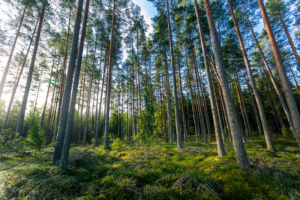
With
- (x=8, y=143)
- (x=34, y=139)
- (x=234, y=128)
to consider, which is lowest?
(x=8, y=143)

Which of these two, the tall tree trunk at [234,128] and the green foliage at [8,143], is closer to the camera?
the tall tree trunk at [234,128]

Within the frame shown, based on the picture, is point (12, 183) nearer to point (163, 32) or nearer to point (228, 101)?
point (228, 101)

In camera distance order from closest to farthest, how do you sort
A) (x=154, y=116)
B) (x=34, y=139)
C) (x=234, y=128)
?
1. (x=234, y=128)
2. (x=34, y=139)
3. (x=154, y=116)

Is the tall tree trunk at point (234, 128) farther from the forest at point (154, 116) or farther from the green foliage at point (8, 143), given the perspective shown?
the green foliage at point (8, 143)

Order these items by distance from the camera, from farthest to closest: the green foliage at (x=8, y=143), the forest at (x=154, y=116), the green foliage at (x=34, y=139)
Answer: the green foliage at (x=34, y=139) < the green foliage at (x=8, y=143) < the forest at (x=154, y=116)

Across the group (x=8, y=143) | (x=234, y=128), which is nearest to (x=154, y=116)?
(x=234, y=128)

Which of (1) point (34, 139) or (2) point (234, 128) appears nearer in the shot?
(2) point (234, 128)

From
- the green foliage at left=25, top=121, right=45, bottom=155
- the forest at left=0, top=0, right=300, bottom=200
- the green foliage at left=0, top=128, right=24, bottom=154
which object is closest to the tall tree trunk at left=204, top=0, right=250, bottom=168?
the forest at left=0, top=0, right=300, bottom=200

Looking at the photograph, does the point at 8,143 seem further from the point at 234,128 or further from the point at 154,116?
the point at 234,128

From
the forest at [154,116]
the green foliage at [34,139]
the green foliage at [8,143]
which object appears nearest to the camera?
the forest at [154,116]

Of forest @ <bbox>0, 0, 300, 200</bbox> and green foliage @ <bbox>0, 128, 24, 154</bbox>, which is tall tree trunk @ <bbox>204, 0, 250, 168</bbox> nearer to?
forest @ <bbox>0, 0, 300, 200</bbox>

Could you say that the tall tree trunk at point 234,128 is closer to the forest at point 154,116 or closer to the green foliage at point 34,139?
the forest at point 154,116

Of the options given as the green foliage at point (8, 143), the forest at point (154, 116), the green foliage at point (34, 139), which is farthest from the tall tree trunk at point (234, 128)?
the green foliage at point (8, 143)

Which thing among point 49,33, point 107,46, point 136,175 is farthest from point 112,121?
point 136,175
